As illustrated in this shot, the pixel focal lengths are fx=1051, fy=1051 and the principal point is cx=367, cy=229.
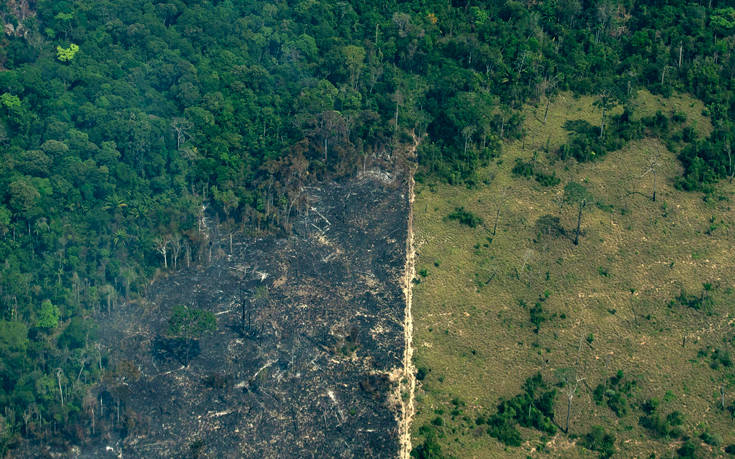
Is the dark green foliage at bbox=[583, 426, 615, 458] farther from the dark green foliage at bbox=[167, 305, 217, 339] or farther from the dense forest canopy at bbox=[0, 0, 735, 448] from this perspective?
the dark green foliage at bbox=[167, 305, 217, 339]

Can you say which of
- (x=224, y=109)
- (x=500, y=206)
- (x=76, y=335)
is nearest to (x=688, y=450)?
(x=500, y=206)

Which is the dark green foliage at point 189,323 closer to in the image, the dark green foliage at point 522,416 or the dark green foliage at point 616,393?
the dark green foliage at point 522,416

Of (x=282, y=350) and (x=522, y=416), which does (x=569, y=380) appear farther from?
(x=282, y=350)

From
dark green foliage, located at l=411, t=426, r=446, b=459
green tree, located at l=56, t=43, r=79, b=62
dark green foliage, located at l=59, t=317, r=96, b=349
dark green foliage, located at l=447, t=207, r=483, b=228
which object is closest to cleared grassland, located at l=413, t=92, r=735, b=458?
dark green foliage, located at l=447, t=207, r=483, b=228

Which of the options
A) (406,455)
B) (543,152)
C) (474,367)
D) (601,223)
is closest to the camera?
(406,455)

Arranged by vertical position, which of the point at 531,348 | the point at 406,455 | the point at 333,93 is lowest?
the point at 406,455

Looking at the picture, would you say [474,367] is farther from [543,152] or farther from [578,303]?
[543,152]

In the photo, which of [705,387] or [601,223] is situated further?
[601,223]

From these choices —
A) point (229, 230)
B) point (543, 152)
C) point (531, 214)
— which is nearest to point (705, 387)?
point (531, 214)
